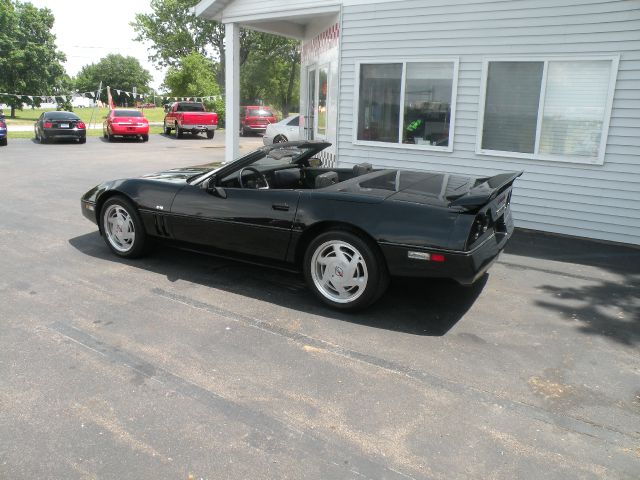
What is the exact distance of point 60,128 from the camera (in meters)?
21.3

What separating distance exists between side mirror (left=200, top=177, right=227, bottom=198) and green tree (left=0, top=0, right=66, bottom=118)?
166 ft

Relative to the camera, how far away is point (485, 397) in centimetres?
318

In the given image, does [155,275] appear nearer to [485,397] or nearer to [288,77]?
[485,397]

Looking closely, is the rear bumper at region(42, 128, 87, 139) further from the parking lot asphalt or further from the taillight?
the taillight

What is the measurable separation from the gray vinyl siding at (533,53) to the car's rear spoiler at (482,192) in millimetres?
3066

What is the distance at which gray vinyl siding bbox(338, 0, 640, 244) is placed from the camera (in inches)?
268

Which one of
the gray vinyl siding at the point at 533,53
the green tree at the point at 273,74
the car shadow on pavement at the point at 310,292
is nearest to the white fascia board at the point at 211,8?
the gray vinyl siding at the point at 533,53

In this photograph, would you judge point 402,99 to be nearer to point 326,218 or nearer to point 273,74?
point 326,218

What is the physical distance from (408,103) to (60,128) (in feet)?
Result: 57.1

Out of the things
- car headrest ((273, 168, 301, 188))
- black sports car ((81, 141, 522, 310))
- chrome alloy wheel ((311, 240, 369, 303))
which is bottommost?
chrome alloy wheel ((311, 240, 369, 303))

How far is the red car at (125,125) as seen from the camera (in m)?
23.0

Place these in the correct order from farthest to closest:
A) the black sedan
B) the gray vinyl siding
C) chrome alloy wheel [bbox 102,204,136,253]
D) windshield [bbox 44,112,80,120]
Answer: windshield [bbox 44,112,80,120]
the black sedan
the gray vinyl siding
chrome alloy wheel [bbox 102,204,136,253]

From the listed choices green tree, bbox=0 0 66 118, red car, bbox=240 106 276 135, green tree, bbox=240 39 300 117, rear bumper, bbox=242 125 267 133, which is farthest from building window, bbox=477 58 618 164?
green tree, bbox=0 0 66 118

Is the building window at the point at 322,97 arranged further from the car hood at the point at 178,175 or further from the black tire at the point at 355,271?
the black tire at the point at 355,271
